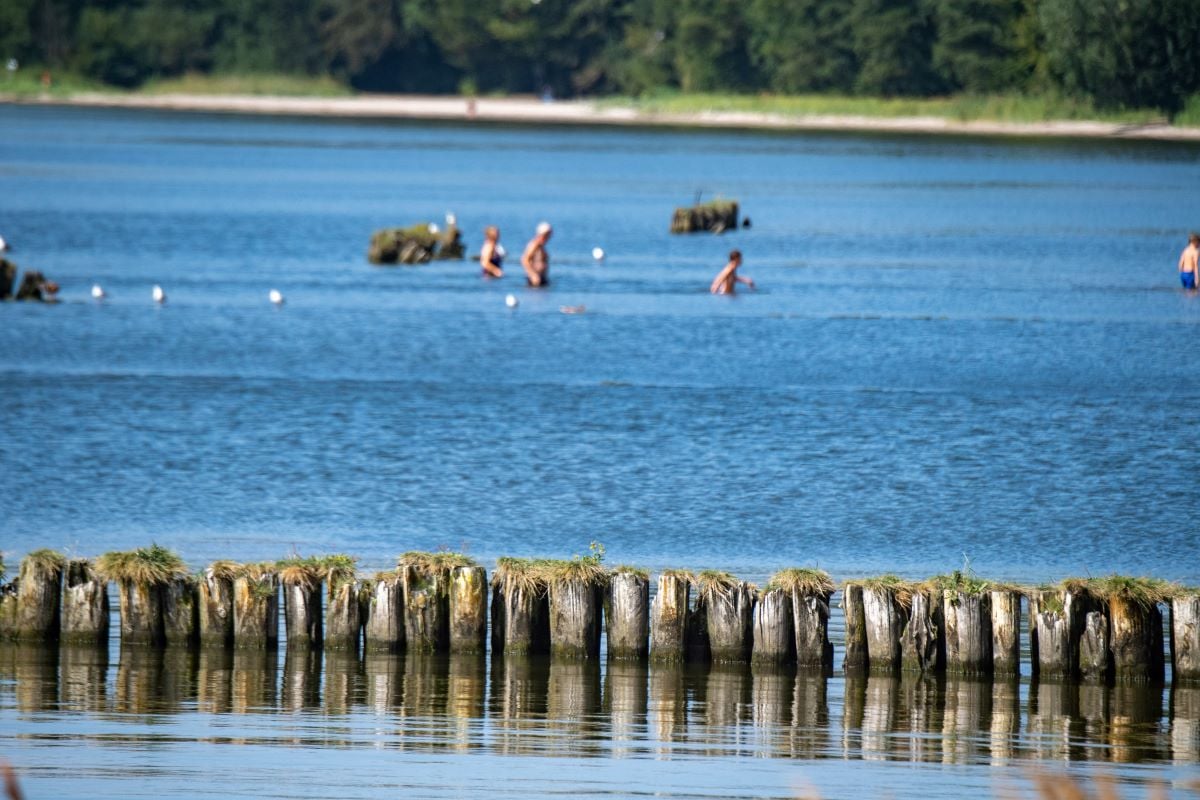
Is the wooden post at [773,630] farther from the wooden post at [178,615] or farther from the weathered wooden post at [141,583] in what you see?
the weathered wooden post at [141,583]

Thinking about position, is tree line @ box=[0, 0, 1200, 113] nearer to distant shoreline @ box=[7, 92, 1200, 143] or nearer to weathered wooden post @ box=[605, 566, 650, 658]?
distant shoreline @ box=[7, 92, 1200, 143]

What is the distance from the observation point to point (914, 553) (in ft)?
70.4

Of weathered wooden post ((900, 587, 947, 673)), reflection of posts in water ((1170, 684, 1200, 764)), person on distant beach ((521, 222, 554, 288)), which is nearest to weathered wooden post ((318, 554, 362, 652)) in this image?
weathered wooden post ((900, 587, 947, 673))

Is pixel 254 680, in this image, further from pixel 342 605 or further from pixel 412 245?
pixel 412 245

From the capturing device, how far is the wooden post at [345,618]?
52.7ft

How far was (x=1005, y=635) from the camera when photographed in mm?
15602

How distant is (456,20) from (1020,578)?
166m

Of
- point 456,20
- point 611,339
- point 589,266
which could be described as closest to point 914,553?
point 611,339

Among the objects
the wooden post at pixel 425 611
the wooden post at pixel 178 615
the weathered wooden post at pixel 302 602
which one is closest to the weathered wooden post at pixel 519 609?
the wooden post at pixel 425 611

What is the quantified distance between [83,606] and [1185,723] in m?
8.95

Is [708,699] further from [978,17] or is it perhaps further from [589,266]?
[978,17]

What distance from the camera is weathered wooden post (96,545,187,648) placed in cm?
1596

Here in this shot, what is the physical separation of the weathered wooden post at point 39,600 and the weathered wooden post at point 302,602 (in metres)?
1.92

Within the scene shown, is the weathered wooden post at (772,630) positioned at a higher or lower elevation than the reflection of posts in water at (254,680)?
higher
